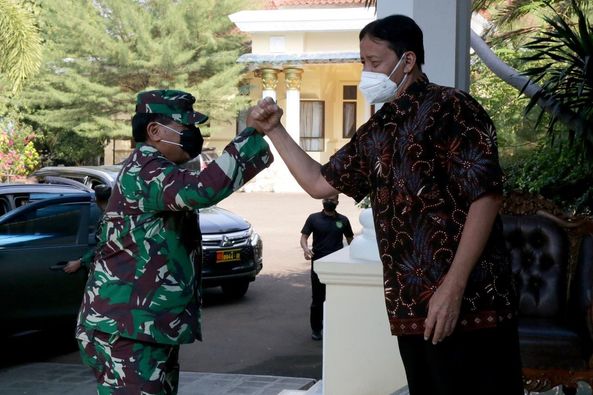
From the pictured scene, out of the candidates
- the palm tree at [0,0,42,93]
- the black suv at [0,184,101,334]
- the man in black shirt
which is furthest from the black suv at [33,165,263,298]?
the palm tree at [0,0,42,93]

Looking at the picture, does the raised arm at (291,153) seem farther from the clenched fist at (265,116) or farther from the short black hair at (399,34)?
the short black hair at (399,34)

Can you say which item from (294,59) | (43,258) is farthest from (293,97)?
(43,258)

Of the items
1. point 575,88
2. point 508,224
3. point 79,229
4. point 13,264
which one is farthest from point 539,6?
point 13,264

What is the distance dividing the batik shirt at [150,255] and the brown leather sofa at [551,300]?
2.46 metres

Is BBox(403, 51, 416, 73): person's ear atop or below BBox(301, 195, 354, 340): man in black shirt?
atop

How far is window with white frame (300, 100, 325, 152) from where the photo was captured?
3203cm

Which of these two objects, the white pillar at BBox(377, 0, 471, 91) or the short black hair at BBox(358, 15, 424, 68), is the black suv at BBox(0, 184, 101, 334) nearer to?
the white pillar at BBox(377, 0, 471, 91)

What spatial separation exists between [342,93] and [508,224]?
26.6m

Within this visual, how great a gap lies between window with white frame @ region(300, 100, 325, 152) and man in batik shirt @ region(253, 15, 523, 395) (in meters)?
29.4

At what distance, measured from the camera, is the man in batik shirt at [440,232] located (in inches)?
96.1

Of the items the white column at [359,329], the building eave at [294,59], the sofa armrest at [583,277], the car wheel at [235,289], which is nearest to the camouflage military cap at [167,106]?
the white column at [359,329]

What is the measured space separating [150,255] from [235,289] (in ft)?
27.1

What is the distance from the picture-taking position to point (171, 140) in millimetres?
3232

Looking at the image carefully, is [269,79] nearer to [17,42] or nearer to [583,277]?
[17,42]
